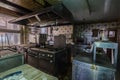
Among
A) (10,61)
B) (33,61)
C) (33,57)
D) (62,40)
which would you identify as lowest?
(33,61)

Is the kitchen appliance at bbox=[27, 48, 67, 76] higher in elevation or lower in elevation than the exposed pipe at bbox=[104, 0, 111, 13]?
lower

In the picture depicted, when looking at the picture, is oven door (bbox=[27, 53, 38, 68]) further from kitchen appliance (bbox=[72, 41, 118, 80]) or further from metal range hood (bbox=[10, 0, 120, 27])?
kitchen appliance (bbox=[72, 41, 118, 80])

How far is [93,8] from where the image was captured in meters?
2.67

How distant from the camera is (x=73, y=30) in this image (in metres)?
3.96

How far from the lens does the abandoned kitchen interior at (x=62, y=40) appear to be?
5.14ft

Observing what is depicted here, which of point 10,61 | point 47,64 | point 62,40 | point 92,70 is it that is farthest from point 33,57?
point 92,70

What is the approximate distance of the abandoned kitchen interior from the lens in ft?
5.14

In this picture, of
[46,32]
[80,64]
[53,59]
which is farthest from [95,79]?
[46,32]

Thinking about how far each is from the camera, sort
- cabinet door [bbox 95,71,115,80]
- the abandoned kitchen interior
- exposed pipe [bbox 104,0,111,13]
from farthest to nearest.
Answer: exposed pipe [bbox 104,0,111,13], the abandoned kitchen interior, cabinet door [bbox 95,71,115,80]

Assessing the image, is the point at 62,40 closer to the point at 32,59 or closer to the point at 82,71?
the point at 32,59

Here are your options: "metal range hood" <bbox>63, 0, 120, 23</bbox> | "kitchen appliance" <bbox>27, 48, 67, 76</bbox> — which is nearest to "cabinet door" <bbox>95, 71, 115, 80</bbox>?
"kitchen appliance" <bbox>27, 48, 67, 76</bbox>

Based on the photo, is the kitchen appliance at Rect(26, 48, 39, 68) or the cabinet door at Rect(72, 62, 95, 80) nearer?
the cabinet door at Rect(72, 62, 95, 80)

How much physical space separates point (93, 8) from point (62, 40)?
4.89ft

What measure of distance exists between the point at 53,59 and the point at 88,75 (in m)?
1.12
